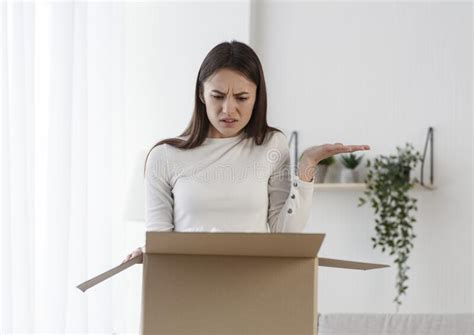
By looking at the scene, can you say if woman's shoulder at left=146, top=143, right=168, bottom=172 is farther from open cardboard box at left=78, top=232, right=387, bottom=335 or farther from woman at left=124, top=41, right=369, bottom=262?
open cardboard box at left=78, top=232, right=387, bottom=335

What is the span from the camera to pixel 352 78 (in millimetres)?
3512

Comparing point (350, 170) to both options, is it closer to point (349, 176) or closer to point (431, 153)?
point (349, 176)

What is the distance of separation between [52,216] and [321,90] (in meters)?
1.51

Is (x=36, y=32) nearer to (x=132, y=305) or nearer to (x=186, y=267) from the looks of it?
(x=132, y=305)

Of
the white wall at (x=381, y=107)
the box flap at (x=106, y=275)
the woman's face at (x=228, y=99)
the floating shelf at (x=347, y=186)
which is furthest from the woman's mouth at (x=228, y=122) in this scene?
the white wall at (x=381, y=107)

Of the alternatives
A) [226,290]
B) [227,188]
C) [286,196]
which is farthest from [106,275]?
[286,196]

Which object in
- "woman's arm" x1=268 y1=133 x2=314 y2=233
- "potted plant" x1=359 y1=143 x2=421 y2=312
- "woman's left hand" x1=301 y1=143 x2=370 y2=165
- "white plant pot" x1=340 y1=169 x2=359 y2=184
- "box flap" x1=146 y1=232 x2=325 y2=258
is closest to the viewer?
"box flap" x1=146 y1=232 x2=325 y2=258

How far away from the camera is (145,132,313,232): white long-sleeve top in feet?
5.08

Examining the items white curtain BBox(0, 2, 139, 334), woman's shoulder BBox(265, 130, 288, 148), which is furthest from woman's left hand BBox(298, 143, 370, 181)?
white curtain BBox(0, 2, 139, 334)

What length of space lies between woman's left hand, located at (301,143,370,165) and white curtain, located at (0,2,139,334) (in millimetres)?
1190

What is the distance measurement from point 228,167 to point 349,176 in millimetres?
1874

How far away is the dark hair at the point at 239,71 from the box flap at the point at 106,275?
41 centimetres

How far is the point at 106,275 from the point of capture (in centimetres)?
125

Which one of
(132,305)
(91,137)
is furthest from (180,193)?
(132,305)
